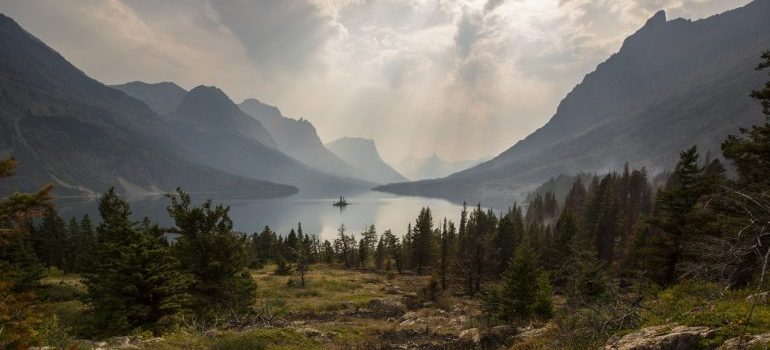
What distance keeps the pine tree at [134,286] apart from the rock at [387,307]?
2319 centimetres

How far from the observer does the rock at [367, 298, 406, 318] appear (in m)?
39.8

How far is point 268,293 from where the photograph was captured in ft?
165

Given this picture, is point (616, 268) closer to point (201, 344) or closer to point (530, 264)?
point (530, 264)

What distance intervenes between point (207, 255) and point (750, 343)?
26887mm

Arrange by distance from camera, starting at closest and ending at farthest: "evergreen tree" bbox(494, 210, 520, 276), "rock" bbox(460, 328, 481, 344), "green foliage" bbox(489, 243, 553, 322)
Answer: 1. "rock" bbox(460, 328, 481, 344)
2. "green foliage" bbox(489, 243, 553, 322)
3. "evergreen tree" bbox(494, 210, 520, 276)

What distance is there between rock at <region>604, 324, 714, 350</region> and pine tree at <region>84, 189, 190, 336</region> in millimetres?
21976

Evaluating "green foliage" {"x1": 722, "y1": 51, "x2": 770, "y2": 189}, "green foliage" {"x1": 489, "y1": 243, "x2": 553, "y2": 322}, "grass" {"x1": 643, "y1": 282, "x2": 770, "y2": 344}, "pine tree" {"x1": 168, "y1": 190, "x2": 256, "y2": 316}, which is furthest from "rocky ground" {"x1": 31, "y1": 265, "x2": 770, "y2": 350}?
"green foliage" {"x1": 722, "y1": 51, "x2": 770, "y2": 189}

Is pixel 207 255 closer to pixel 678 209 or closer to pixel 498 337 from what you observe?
pixel 498 337

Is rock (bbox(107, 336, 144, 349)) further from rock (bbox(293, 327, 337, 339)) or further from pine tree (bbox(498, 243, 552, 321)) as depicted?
pine tree (bbox(498, 243, 552, 321))

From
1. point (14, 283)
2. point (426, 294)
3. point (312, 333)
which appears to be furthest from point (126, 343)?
point (426, 294)

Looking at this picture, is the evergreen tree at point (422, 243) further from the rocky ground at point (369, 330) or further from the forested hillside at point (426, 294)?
the forested hillside at point (426, 294)

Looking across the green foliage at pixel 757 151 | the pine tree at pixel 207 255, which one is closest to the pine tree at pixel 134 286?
the pine tree at pixel 207 255

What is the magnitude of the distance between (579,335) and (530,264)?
17666 millimetres

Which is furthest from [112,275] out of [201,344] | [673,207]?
[673,207]
